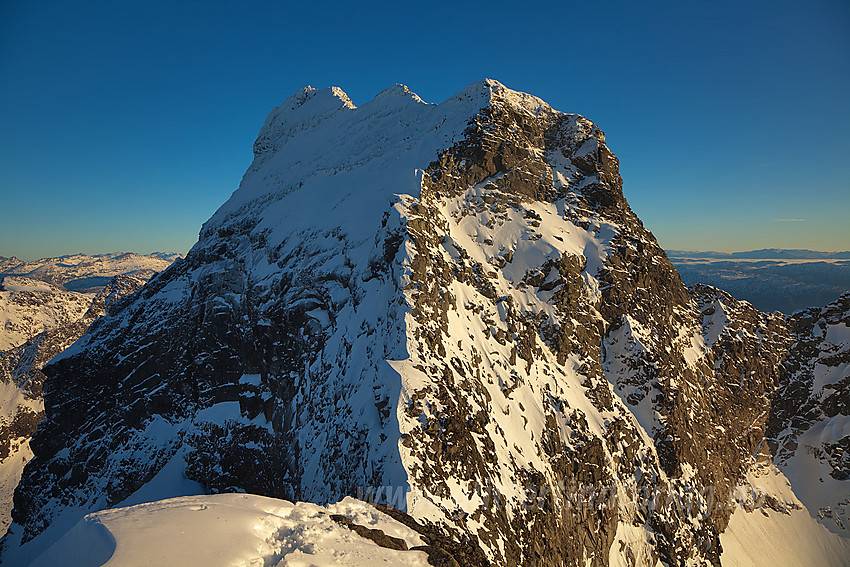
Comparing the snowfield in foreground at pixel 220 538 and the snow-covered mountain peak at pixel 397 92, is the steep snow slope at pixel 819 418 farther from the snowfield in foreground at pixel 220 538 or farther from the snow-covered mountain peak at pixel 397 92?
the snow-covered mountain peak at pixel 397 92

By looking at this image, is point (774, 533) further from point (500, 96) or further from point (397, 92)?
point (397, 92)

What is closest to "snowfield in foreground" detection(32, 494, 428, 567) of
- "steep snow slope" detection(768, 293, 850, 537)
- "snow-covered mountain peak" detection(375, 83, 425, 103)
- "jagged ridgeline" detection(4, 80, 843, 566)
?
"jagged ridgeline" detection(4, 80, 843, 566)

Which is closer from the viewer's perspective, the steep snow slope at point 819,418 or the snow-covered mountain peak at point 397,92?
the steep snow slope at point 819,418

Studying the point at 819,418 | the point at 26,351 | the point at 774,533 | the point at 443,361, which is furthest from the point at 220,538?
the point at 26,351

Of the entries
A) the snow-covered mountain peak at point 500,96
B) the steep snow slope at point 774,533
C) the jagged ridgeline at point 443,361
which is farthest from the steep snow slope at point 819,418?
the snow-covered mountain peak at point 500,96

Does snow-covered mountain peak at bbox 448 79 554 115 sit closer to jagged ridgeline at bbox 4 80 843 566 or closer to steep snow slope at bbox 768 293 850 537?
jagged ridgeline at bbox 4 80 843 566

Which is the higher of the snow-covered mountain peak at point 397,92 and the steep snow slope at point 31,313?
the snow-covered mountain peak at point 397,92
